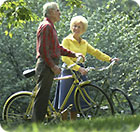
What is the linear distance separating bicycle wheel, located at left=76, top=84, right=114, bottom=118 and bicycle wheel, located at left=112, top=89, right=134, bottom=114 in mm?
218

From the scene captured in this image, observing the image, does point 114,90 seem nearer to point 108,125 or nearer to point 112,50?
point 108,125

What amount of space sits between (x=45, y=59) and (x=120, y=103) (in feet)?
4.18

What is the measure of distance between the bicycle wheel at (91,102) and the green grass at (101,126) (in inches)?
6.1

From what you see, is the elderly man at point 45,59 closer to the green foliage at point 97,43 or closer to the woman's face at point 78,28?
the woman's face at point 78,28

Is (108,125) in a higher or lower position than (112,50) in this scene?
lower

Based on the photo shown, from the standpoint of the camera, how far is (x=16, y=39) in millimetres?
8859

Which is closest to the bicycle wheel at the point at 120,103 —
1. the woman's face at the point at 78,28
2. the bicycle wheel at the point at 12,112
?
the woman's face at the point at 78,28

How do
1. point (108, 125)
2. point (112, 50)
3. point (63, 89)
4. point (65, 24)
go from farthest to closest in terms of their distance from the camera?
1. point (65, 24)
2. point (112, 50)
3. point (63, 89)
4. point (108, 125)

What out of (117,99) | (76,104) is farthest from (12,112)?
(117,99)

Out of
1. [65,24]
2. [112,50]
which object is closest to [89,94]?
[112,50]

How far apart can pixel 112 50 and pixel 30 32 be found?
6.32 ft

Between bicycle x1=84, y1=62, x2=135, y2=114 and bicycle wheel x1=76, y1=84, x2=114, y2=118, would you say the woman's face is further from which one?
bicycle wheel x1=76, y1=84, x2=114, y2=118

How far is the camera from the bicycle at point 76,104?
5.15 metres

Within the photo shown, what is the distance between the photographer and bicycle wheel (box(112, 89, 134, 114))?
5.25 meters
